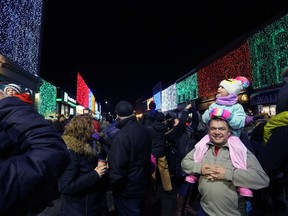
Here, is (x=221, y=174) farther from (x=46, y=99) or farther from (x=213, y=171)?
(x=46, y=99)

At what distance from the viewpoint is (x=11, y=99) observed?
48.7 inches

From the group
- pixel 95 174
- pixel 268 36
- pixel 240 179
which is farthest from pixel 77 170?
pixel 268 36

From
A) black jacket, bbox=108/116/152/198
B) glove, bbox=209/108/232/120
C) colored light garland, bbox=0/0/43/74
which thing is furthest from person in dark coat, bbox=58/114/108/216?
colored light garland, bbox=0/0/43/74

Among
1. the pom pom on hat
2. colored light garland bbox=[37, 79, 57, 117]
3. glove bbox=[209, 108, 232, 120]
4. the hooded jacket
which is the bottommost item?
the hooded jacket

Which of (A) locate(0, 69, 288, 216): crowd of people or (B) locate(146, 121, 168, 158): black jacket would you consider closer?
(A) locate(0, 69, 288, 216): crowd of people

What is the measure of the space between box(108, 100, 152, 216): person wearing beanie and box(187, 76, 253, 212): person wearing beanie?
849 mm

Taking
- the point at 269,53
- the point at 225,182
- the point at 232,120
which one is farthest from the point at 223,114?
the point at 269,53

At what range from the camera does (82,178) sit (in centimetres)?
306

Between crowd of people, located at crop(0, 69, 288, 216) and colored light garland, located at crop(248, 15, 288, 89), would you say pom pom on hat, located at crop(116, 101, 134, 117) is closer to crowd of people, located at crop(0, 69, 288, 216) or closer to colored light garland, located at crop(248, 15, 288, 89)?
crowd of people, located at crop(0, 69, 288, 216)

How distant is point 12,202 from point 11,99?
1.69 ft

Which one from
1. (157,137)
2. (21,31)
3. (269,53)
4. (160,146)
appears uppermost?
(21,31)

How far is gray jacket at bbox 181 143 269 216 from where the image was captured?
2541mm

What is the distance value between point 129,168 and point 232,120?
1609mm

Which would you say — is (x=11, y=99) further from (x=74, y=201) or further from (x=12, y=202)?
(x=74, y=201)
